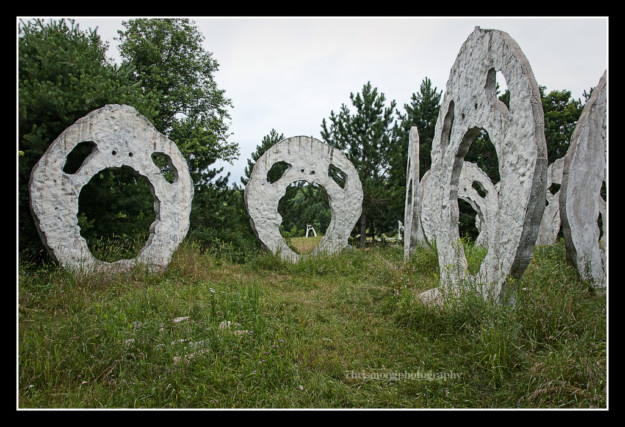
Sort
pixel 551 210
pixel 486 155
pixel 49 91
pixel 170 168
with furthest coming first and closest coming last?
1. pixel 486 155
2. pixel 551 210
3. pixel 170 168
4. pixel 49 91

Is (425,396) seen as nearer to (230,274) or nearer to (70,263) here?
(230,274)

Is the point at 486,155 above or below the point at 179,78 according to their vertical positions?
below

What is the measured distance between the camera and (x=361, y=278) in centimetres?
616

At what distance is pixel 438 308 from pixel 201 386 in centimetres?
225

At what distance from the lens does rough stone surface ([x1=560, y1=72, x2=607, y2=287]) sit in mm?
4770

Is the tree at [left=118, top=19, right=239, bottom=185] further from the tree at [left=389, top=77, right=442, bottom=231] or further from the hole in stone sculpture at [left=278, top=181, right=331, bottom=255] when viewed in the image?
the tree at [left=389, top=77, right=442, bottom=231]

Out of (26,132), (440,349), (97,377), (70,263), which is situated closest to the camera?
(97,377)

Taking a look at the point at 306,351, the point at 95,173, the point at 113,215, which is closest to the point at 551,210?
the point at 306,351

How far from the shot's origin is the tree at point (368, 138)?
10719mm

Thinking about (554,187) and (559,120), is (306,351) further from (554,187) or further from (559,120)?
(559,120)

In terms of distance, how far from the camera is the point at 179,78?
11422 mm

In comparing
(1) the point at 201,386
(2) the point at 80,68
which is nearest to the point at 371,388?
(1) the point at 201,386

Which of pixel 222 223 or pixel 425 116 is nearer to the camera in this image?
pixel 222 223

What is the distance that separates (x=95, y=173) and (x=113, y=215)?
3.55 ft
